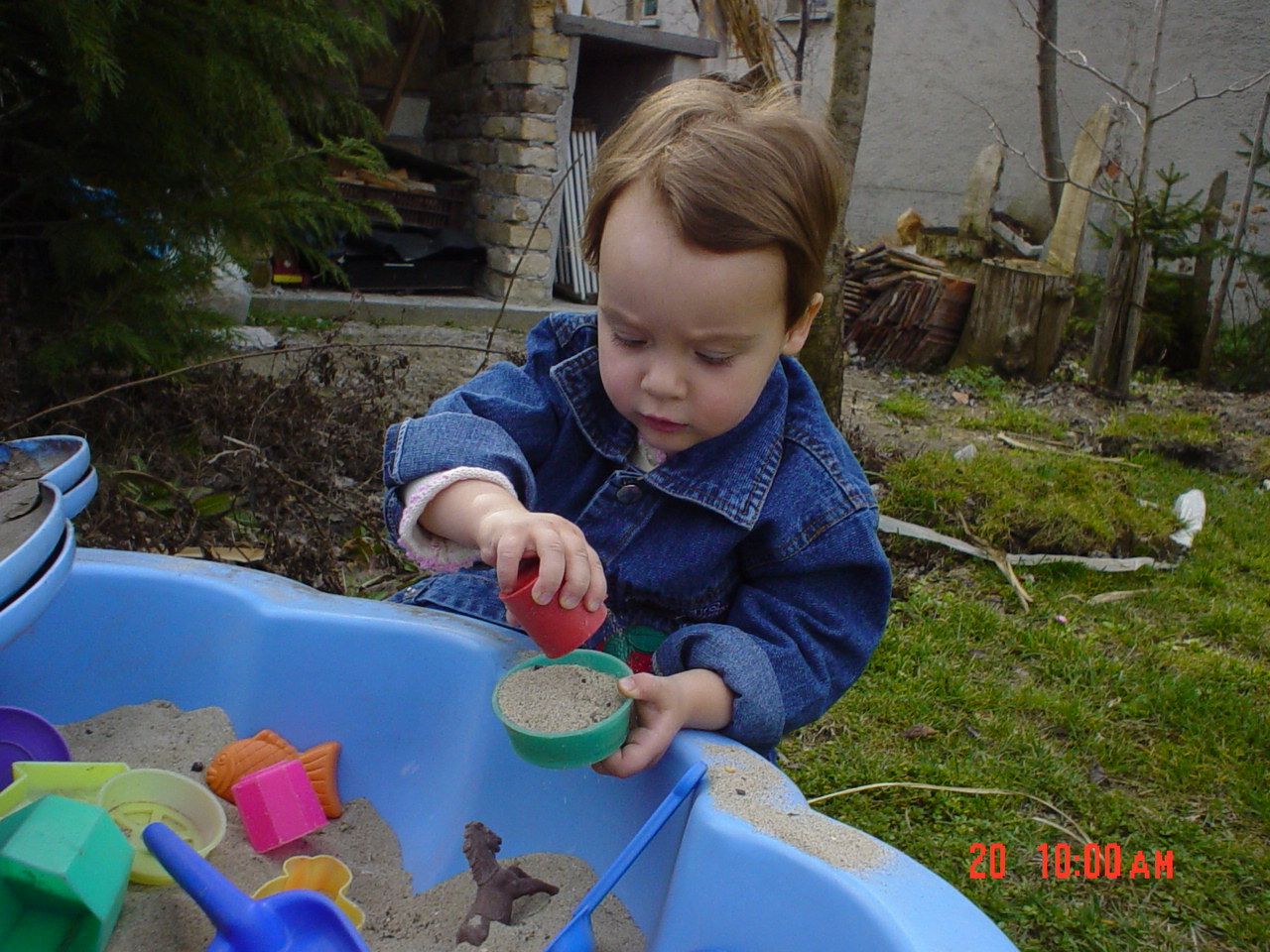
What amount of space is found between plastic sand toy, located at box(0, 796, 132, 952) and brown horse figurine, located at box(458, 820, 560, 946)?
34 centimetres

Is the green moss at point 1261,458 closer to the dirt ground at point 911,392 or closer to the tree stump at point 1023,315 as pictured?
the dirt ground at point 911,392

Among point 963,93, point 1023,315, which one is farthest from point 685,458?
point 963,93

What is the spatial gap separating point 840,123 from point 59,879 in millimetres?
3153

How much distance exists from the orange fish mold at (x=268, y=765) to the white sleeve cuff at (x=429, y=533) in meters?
0.29

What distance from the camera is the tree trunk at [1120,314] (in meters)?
5.59

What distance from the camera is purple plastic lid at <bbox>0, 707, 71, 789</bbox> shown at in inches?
47.1

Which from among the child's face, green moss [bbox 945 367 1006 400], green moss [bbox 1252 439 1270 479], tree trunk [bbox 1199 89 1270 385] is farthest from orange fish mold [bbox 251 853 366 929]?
tree trunk [bbox 1199 89 1270 385]

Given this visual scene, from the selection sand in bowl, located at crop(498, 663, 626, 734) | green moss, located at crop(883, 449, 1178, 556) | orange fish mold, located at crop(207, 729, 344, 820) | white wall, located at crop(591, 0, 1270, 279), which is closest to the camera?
sand in bowl, located at crop(498, 663, 626, 734)

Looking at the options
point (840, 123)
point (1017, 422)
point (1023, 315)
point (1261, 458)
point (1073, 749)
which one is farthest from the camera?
point (1023, 315)

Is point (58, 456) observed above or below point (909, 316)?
above
